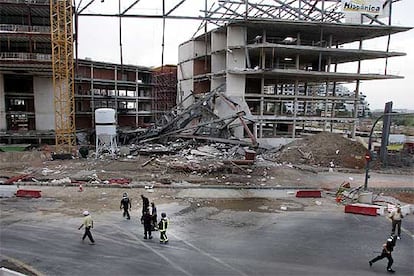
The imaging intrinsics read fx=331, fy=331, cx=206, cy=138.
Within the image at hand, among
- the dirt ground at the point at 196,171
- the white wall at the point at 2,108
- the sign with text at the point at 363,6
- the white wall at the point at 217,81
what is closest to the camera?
the dirt ground at the point at 196,171

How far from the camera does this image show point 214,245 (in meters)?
11.8

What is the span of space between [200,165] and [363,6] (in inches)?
938

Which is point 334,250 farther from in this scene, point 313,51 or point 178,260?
point 313,51

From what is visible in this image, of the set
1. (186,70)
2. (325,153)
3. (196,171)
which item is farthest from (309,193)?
(186,70)

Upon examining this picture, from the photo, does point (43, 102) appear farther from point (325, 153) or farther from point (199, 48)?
point (325, 153)

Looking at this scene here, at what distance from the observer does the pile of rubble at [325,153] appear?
27250 millimetres

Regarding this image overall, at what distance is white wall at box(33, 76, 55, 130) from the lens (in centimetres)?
4338

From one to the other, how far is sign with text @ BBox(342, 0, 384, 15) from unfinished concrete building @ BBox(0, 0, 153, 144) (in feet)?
81.7

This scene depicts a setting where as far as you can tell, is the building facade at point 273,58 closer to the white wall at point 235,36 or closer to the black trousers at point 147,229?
the white wall at point 235,36

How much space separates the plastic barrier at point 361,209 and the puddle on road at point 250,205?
7.14ft

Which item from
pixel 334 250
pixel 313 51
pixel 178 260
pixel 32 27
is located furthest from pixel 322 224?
pixel 32 27

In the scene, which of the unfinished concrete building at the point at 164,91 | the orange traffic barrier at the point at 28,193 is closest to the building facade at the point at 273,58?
the unfinished concrete building at the point at 164,91

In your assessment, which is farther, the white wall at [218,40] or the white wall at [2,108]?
the white wall at [2,108]

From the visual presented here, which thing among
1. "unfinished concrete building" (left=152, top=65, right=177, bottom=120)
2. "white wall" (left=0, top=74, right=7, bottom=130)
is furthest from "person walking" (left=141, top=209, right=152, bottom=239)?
"unfinished concrete building" (left=152, top=65, right=177, bottom=120)
